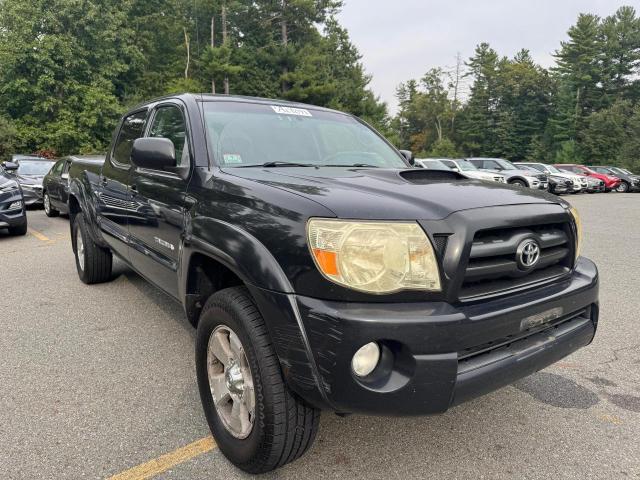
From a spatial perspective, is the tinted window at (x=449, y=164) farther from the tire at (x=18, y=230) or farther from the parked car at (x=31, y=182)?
the tire at (x=18, y=230)

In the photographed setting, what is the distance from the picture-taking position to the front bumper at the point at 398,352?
173 cm

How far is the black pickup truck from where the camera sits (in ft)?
5.80

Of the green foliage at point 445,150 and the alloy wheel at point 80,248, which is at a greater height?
the green foliage at point 445,150

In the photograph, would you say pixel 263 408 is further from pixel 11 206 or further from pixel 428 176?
pixel 11 206

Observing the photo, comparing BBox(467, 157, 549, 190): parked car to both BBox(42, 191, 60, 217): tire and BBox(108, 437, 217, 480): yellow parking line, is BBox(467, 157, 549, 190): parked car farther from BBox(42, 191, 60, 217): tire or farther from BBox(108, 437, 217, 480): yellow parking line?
BBox(108, 437, 217, 480): yellow parking line

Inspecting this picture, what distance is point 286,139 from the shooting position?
10.3 feet

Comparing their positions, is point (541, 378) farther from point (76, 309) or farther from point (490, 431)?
point (76, 309)

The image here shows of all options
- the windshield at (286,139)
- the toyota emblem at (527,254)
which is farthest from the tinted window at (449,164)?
the toyota emblem at (527,254)

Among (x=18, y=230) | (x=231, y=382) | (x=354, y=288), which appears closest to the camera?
(x=354, y=288)

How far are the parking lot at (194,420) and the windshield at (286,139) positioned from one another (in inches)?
59.9

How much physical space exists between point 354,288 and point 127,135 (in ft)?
10.6

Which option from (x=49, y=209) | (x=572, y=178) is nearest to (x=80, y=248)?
(x=49, y=209)

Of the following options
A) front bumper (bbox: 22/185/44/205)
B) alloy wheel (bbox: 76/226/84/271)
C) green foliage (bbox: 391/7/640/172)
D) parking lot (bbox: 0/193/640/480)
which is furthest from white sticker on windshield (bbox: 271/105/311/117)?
green foliage (bbox: 391/7/640/172)

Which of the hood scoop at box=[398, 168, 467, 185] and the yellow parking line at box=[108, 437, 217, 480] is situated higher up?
the hood scoop at box=[398, 168, 467, 185]
